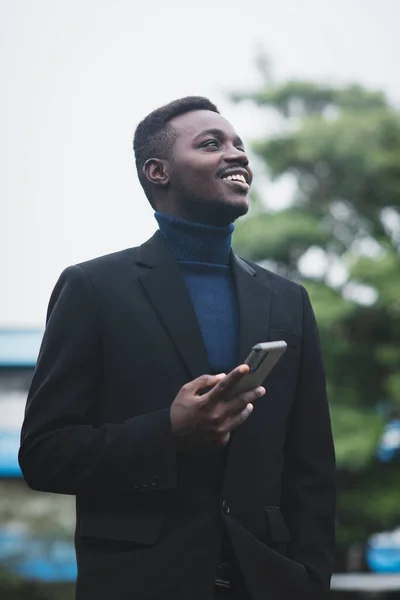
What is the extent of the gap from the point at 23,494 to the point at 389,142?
738 centimetres

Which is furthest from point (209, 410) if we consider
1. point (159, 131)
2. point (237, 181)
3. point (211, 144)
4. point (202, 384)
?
point (159, 131)

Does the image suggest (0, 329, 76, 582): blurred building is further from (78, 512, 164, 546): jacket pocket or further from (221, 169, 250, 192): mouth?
(221, 169, 250, 192): mouth

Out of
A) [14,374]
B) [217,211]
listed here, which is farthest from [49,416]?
[14,374]

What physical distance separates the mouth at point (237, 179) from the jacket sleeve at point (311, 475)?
1.39 feet

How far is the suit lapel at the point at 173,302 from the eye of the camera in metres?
2.21

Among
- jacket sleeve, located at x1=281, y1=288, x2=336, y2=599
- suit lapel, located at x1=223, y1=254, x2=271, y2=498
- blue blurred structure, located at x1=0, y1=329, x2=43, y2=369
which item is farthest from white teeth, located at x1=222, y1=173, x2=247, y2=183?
blue blurred structure, located at x1=0, y1=329, x2=43, y2=369

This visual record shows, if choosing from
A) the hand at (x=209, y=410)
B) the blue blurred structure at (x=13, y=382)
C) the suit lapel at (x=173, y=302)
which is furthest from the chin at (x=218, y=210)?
the blue blurred structure at (x=13, y=382)

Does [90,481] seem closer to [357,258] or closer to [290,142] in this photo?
[357,258]

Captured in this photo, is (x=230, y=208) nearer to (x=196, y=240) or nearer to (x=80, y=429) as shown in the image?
(x=196, y=240)

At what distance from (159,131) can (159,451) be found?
36.4 inches

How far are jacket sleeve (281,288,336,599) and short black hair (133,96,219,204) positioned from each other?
0.61 meters

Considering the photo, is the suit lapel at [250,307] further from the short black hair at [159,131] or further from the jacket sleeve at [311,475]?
the short black hair at [159,131]

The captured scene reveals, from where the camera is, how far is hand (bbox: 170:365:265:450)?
1.97 metres

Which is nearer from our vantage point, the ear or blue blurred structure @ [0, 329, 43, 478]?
the ear
